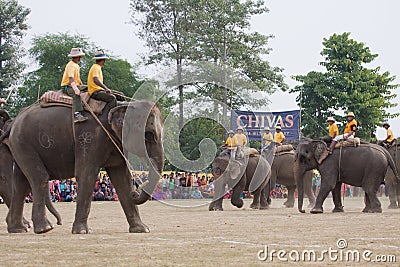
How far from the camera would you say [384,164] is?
25188 mm

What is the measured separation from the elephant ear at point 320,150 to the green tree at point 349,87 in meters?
37.5

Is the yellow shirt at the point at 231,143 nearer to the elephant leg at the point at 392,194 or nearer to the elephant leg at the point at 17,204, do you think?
the elephant leg at the point at 392,194

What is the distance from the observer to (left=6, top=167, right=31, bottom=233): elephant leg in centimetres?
1585

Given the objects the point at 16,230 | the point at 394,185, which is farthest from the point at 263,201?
the point at 16,230

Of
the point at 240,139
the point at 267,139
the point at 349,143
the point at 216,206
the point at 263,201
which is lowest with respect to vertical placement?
the point at 216,206

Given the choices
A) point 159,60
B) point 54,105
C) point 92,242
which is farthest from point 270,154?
point 159,60

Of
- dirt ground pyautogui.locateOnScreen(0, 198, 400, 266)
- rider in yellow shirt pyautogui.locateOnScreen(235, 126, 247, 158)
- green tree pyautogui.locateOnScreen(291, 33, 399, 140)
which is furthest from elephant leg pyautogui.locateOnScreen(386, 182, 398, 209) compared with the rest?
green tree pyautogui.locateOnScreen(291, 33, 399, 140)

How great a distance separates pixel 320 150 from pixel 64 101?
1147 cm

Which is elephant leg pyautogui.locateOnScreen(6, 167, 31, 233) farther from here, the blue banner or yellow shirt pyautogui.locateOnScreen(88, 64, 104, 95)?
the blue banner

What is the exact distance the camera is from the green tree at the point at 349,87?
2458 inches

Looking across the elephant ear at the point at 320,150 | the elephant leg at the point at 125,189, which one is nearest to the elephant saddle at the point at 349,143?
the elephant ear at the point at 320,150

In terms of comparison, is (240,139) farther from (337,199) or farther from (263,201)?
(337,199)

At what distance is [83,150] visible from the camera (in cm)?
1494

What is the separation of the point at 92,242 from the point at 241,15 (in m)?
48.8
